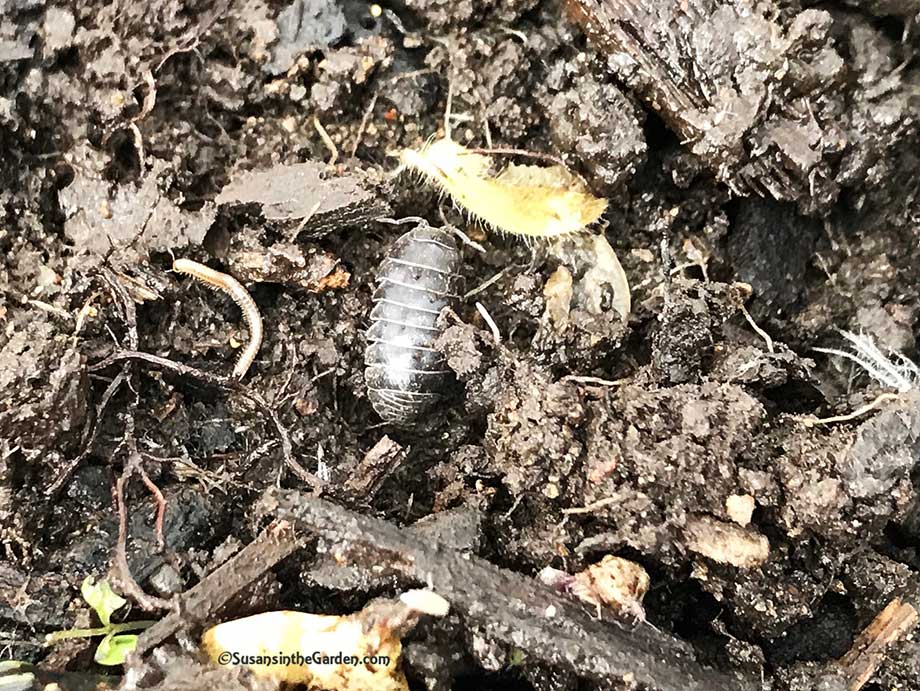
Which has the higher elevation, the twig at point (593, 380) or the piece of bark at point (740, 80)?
the piece of bark at point (740, 80)

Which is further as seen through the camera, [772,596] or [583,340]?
[583,340]

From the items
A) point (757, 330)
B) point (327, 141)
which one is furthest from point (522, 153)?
point (757, 330)

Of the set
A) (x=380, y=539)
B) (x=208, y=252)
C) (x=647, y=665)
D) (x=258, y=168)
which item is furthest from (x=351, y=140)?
(x=647, y=665)

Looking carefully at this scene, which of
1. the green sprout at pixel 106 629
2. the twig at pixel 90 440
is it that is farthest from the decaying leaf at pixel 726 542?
the twig at pixel 90 440

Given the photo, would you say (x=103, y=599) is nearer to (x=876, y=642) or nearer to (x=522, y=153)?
(x=522, y=153)

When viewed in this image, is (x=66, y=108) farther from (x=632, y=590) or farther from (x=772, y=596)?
(x=772, y=596)

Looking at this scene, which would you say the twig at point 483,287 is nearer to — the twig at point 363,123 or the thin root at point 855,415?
the twig at point 363,123

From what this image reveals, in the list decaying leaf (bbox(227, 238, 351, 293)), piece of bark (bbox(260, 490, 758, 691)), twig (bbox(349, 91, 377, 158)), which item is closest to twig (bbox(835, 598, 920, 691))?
piece of bark (bbox(260, 490, 758, 691))
